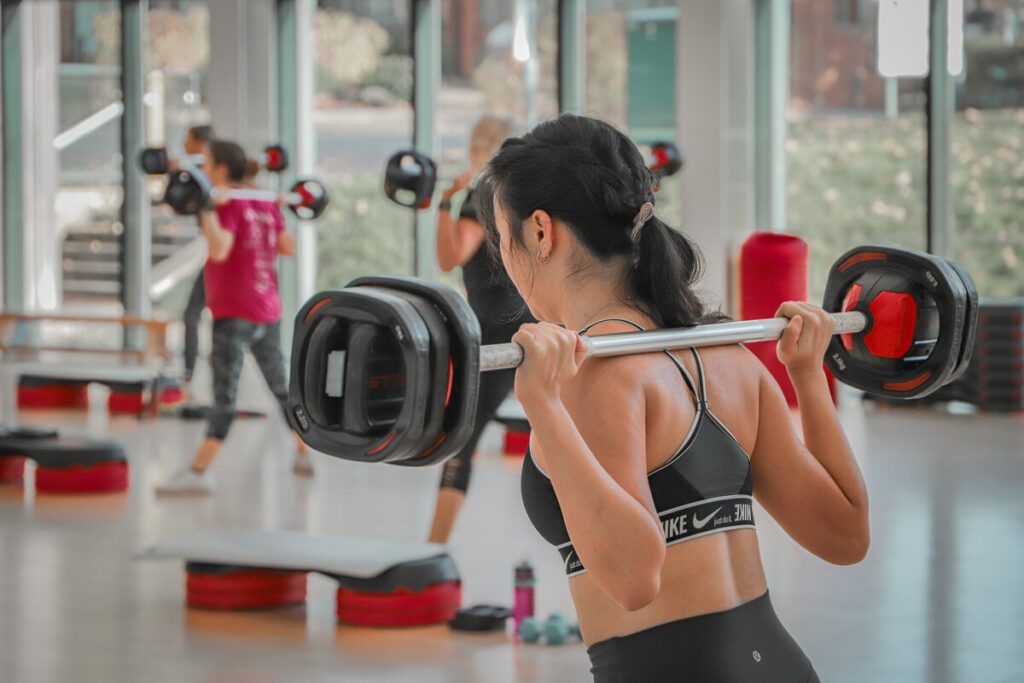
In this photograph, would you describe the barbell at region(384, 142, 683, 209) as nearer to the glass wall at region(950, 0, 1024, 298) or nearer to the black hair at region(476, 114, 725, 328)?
the black hair at region(476, 114, 725, 328)

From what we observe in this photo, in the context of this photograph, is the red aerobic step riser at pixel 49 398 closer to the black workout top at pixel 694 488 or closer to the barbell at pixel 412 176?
the barbell at pixel 412 176

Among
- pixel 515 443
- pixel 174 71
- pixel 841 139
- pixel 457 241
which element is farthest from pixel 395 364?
pixel 174 71

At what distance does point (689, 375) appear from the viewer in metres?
1.80

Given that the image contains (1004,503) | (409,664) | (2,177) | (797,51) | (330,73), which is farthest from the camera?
(2,177)

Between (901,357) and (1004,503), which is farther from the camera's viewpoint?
(1004,503)

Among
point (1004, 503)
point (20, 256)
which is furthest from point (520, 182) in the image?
point (20, 256)

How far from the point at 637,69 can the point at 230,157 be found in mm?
4572

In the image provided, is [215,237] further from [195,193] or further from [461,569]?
[461,569]

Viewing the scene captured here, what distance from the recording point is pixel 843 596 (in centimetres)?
452

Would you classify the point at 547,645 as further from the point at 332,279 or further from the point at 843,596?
the point at 332,279

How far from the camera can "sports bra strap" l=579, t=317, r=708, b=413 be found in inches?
70.3

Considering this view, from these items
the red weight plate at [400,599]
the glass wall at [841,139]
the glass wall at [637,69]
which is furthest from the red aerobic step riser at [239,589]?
the glass wall at [841,139]

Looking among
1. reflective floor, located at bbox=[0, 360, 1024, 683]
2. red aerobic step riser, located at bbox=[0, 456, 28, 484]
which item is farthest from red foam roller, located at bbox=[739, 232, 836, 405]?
red aerobic step riser, located at bbox=[0, 456, 28, 484]

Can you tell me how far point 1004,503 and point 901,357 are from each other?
4031 millimetres
